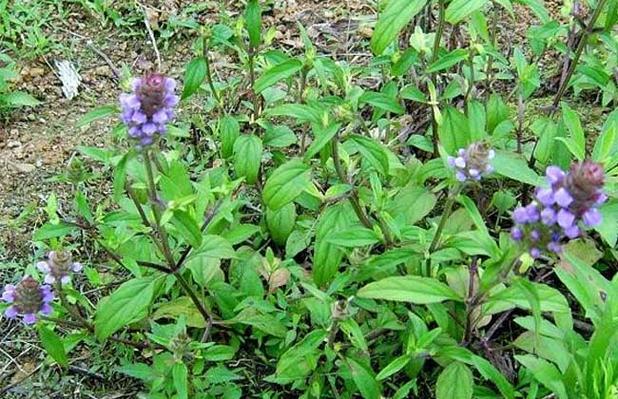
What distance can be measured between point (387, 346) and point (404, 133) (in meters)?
0.89

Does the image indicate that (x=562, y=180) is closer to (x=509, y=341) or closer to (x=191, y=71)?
(x=509, y=341)

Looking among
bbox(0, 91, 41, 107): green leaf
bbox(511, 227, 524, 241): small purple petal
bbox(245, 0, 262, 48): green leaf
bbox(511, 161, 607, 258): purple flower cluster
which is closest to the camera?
bbox(511, 161, 607, 258): purple flower cluster

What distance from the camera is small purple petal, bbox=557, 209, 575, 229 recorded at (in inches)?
60.2

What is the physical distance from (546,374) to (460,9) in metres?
0.94

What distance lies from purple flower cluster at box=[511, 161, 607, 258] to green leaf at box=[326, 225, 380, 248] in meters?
0.62

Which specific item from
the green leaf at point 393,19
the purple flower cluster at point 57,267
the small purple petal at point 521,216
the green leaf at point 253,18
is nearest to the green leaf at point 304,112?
the green leaf at point 393,19

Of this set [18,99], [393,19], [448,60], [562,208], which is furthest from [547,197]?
[18,99]

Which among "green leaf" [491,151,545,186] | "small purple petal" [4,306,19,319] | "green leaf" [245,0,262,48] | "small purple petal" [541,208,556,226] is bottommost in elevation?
"small purple petal" [4,306,19,319]

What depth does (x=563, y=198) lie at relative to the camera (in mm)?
1518

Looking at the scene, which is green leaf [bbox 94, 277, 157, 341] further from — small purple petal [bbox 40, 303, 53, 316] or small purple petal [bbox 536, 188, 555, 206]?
small purple petal [bbox 536, 188, 555, 206]

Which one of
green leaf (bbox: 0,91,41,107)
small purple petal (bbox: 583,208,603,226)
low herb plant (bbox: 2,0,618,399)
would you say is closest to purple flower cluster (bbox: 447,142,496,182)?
low herb plant (bbox: 2,0,618,399)

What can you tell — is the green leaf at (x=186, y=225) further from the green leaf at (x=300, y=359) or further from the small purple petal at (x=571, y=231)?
the small purple petal at (x=571, y=231)

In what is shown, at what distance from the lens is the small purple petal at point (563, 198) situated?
152 cm

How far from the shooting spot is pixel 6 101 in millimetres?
3316
